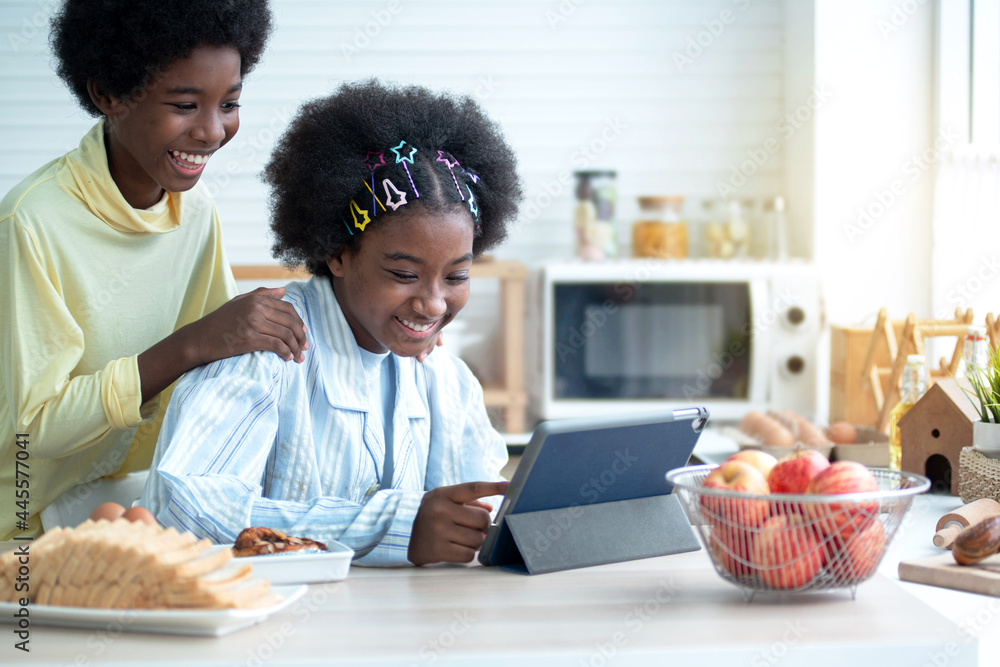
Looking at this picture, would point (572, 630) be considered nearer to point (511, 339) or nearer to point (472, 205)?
point (472, 205)

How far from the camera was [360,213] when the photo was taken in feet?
4.68

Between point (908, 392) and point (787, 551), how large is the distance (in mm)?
1072

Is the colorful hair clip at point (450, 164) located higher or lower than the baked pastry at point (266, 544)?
higher

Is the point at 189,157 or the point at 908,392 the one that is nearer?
the point at 189,157

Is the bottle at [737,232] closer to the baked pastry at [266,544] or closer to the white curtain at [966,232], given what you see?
the white curtain at [966,232]

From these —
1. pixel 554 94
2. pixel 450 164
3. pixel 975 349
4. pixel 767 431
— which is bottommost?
pixel 767 431

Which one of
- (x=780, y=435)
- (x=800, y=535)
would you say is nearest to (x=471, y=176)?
(x=800, y=535)

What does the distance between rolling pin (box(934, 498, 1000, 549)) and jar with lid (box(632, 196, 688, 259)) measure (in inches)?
83.1

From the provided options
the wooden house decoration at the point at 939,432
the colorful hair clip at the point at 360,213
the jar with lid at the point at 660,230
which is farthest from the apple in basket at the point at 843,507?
the jar with lid at the point at 660,230

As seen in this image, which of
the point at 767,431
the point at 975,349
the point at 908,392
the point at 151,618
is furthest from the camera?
the point at 767,431

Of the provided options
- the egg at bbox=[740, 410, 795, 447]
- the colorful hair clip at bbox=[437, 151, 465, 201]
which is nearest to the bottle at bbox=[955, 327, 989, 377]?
the egg at bbox=[740, 410, 795, 447]

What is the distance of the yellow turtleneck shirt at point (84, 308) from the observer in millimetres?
1450

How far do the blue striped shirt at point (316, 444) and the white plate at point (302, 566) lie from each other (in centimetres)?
13

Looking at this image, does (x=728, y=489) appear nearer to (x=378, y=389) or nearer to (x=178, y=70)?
(x=378, y=389)
